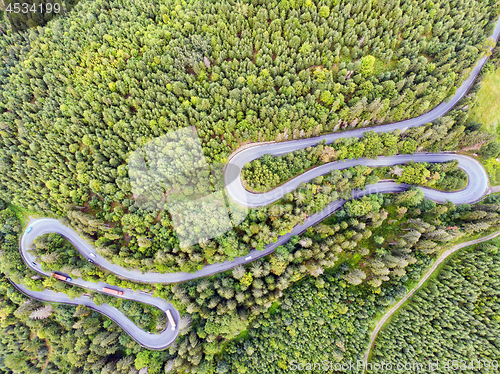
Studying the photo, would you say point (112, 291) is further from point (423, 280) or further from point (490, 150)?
point (490, 150)

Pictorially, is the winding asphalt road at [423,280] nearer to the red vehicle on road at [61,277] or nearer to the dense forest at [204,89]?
the dense forest at [204,89]

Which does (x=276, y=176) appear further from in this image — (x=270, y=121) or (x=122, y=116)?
(x=122, y=116)

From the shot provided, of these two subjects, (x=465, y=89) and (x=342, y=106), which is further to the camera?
(x=465, y=89)

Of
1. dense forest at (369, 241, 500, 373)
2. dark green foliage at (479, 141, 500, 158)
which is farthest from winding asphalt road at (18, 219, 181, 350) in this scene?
dark green foliage at (479, 141, 500, 158)

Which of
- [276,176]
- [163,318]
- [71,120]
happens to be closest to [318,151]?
[276,176]

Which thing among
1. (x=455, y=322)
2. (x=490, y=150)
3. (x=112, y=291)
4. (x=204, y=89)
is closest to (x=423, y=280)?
(x=455, y=322)

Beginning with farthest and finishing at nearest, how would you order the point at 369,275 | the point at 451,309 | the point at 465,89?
the point at 465,89 → the point at 369,275 → the point at 451,309

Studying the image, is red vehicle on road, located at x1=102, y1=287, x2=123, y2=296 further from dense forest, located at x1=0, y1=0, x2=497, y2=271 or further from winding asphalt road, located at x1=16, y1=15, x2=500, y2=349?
dense forest, located at x1=0, y1=0, x2=497, y2=271
